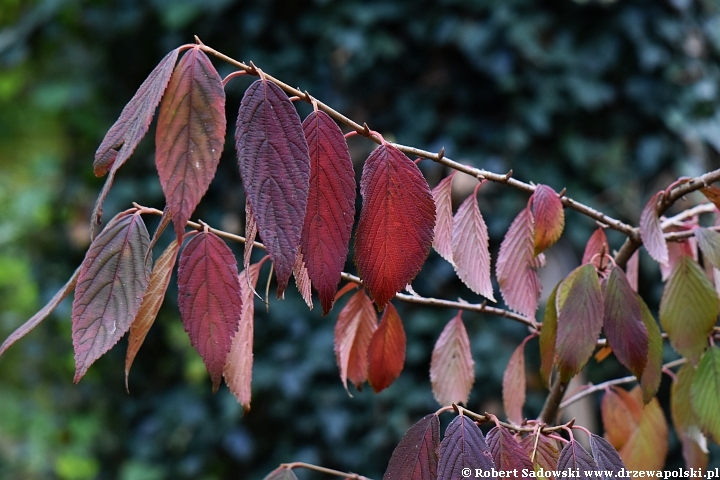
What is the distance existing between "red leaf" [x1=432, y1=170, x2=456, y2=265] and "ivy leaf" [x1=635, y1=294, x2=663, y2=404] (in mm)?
171

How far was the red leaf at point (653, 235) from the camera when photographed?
0.54m

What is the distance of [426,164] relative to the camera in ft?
5.75

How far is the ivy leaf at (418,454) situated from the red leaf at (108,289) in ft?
0.71

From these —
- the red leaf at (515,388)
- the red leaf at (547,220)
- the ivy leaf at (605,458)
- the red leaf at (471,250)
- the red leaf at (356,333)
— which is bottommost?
the red leaf at (515,388)

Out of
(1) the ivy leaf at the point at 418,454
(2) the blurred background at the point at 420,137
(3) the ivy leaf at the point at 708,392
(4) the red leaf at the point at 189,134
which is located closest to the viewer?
(4) the red leaf at the point at 189,134

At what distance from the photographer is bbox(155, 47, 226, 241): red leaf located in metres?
0.37

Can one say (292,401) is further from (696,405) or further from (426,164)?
(696,405)

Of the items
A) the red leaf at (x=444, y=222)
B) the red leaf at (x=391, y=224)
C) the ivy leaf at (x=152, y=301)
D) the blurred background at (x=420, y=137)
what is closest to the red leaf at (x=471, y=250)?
the red leaf at (x=444, y=222)

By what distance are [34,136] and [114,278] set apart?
2293 mm

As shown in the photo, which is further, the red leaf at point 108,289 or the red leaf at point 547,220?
the red leaf at point 547,220

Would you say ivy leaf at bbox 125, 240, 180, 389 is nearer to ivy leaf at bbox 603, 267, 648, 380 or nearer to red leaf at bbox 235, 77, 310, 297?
red leaf at bbox 235, 77, 310, 297

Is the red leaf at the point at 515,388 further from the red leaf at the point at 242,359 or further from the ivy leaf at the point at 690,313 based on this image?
the red leaf at the point at 242,359

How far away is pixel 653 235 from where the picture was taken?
1.85 ft

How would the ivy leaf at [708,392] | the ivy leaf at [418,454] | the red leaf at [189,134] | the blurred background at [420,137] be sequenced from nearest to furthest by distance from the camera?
1. the red leaf at [189,134]
2. the ivy leaf at [418,454]
3. the ivy leaf at [708,392]
4. the blurred background at [420,137]
